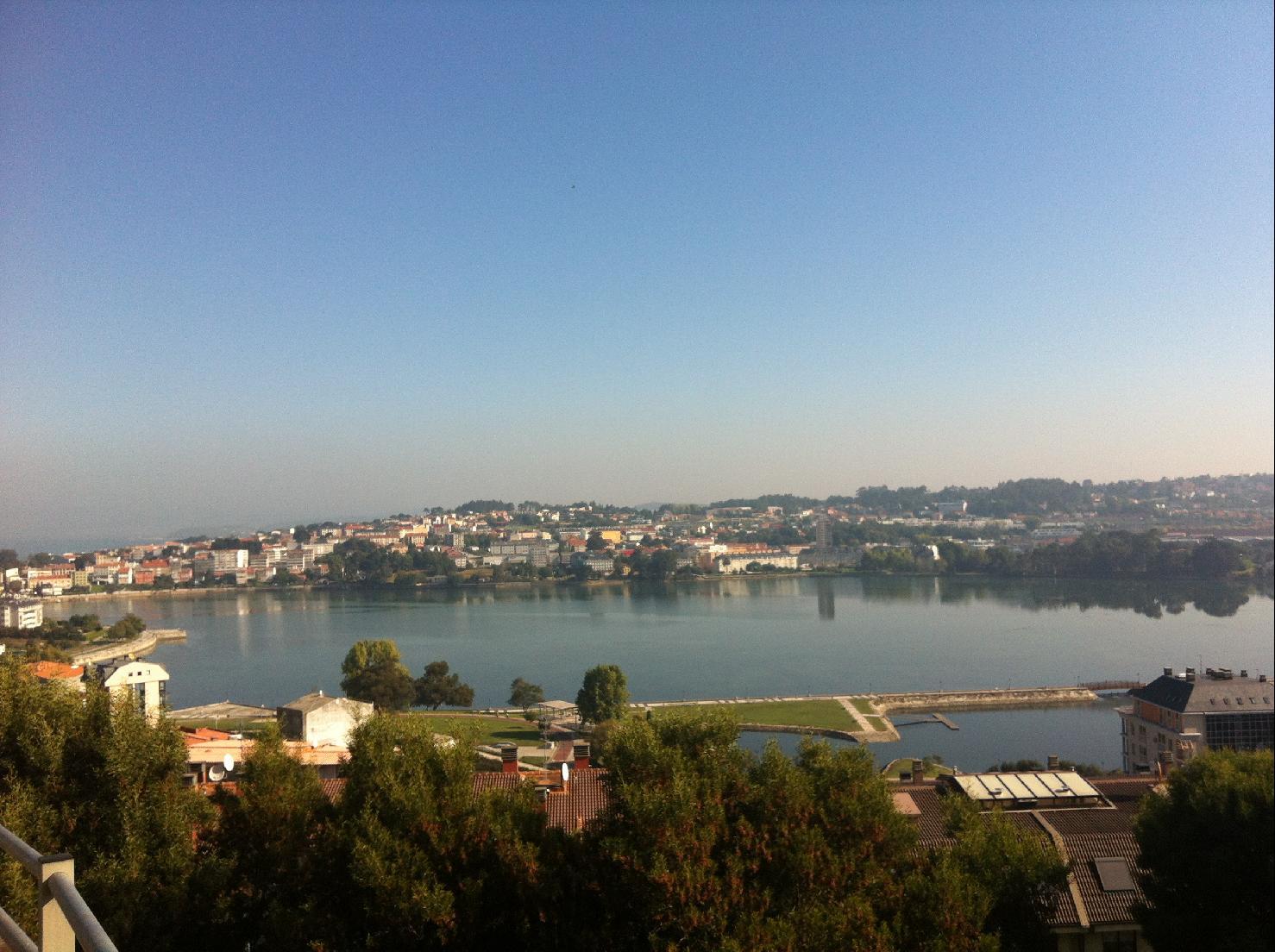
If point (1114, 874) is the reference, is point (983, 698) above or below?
below

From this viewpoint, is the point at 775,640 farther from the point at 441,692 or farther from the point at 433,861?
the point at 433,861

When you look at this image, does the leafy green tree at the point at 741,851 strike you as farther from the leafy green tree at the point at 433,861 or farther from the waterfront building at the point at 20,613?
the waterfront building at the point at 20,613

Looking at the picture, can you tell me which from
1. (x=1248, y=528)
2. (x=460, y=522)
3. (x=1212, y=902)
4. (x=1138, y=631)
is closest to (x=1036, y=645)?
(x=1138, y=631)

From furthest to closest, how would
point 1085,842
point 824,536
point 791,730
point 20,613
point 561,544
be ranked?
point 561,544 → point 824,536 → point 20,613 → point 791,730 → point 1085,842

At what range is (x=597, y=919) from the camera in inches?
62.7

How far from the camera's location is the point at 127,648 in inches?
506

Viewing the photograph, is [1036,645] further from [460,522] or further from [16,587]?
[460,522]

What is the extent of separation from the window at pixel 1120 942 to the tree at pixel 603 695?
20.7ft

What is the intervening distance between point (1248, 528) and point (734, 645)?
10.5 meters

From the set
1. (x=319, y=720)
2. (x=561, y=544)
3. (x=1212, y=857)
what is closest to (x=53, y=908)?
(x=1212, y=857)

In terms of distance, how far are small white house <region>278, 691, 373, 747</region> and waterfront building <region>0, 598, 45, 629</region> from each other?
734 cm

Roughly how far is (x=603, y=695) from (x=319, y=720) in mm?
3033

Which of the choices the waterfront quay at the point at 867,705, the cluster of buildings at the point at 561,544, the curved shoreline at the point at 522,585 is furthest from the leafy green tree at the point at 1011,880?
the curved shoreline at the point at 522,585

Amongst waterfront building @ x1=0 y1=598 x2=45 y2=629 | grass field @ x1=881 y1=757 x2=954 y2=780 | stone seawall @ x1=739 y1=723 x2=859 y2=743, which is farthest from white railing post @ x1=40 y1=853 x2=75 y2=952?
waterfront building @ x1=0 y1=598 x2=45 y2=629
